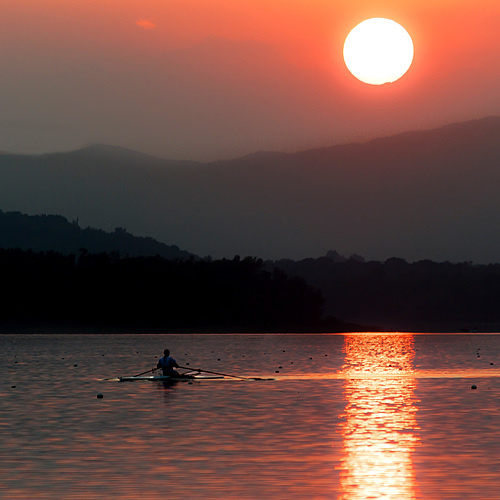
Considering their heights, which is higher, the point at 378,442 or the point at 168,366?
the point at 168,366

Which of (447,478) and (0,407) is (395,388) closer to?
(0,407)

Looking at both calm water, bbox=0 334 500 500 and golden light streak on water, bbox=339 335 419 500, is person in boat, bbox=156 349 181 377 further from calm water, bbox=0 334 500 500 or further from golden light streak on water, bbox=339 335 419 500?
golden light streak on water, bbox=339 335 419 500

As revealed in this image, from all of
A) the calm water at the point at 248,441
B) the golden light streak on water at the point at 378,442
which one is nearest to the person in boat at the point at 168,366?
the calm water at the point at 248,441

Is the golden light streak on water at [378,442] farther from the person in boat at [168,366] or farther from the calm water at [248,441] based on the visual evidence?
the person in boat at [168,366]

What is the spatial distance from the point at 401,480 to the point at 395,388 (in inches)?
1585

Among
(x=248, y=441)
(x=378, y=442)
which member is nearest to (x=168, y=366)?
(x=248, y=441)

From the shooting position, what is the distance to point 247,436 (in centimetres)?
3916

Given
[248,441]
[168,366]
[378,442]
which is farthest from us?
[168,366]

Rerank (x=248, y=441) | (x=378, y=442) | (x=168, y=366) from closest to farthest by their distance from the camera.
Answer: (x=378, y=442) → (x=248, y=441) → (x=168, y=366)

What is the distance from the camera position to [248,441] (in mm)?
37469

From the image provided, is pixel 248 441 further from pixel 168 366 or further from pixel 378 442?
pixel 168 366

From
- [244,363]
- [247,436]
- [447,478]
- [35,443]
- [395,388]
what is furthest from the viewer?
[244,363]

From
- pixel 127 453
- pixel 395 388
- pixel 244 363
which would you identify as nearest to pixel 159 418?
pixel 127 453

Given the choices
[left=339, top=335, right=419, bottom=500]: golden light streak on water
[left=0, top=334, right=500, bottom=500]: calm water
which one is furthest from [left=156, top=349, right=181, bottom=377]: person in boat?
[left=339, top=335, right=419, bottom=500]: golden light streak on water
